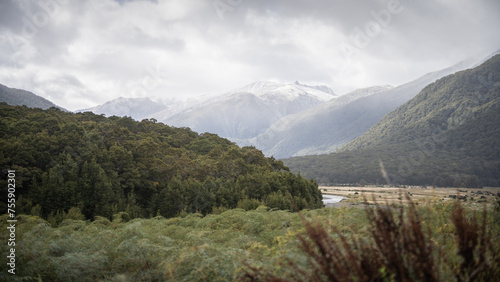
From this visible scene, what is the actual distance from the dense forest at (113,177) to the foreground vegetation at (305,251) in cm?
797

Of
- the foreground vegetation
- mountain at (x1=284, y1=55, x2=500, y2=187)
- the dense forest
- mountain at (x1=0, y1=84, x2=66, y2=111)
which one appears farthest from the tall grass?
mountain at (x1=0, y1=84, x2=66, y2=111)

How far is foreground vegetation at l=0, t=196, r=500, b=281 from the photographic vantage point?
3.15m

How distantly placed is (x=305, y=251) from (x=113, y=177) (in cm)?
2396

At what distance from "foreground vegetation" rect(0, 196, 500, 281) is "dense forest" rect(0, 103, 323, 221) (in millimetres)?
7966

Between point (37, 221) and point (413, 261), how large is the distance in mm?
13612

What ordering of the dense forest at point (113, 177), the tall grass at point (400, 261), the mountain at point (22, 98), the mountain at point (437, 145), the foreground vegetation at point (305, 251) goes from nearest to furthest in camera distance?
the tall grass at point (400, 261) → the foreground vegetation at point (305, 251) → the dense forest at point (113, 177) → the mountain at point (437, 145) → the mountain at point (22, 98)

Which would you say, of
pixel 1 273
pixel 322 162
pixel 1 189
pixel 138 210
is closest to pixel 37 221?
pixel 1 273

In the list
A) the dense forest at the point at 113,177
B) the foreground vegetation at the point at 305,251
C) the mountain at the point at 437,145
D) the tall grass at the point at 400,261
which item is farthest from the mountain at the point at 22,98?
the tall grass at the point at 400,261

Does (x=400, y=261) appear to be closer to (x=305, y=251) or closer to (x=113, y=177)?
(x=305, y=251)

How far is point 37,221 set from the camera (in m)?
11.5

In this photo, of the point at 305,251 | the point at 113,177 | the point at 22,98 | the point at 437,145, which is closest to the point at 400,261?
the point at 305,251

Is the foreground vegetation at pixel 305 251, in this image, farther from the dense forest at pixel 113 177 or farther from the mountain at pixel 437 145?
the mountain at pixel 437 145

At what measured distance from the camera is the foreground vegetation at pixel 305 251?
3.15 m

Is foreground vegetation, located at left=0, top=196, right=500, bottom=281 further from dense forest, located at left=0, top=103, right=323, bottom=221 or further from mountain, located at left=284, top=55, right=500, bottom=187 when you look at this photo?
mountain, located at left=284, top=55, right=500, bottom=187
